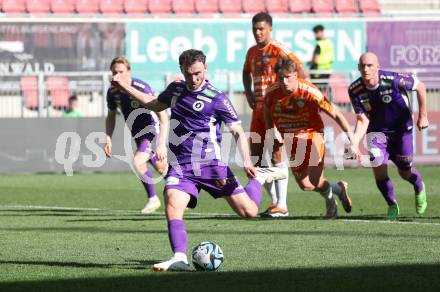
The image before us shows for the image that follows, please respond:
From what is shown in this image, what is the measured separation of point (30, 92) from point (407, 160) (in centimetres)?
1224

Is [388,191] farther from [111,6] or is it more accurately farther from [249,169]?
[111,6]

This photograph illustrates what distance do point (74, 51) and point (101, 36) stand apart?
72 centimetres

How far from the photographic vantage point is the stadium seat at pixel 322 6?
29984 millimetres

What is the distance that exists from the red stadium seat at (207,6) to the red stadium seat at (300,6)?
198cm

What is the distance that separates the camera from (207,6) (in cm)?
2966

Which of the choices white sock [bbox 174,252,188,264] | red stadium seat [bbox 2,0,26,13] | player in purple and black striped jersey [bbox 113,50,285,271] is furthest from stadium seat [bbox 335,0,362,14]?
white sock [bbox 174,252,188,264]

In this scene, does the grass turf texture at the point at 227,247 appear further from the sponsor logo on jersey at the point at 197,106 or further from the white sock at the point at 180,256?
the sponsor logo on jersey at the point at 197,106

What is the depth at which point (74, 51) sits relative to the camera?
1000 inches

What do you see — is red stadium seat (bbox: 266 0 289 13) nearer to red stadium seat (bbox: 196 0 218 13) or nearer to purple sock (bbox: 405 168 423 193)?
red stadium seat (bbox: 196 0 218 13)

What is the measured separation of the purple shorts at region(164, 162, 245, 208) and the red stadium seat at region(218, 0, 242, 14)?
67.5 feet

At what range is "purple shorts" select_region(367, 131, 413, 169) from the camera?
1299 cm

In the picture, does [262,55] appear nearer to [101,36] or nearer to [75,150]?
[75,150]

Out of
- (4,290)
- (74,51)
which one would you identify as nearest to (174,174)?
(4,290)

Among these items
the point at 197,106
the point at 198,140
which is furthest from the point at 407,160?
the point at 197,106
